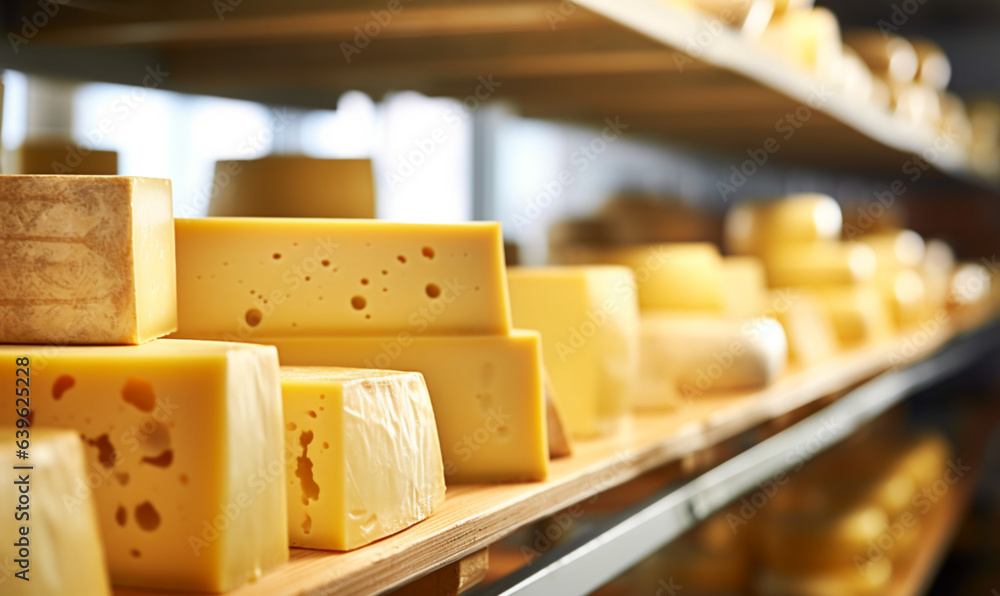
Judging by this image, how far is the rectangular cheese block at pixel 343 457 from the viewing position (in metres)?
0.73

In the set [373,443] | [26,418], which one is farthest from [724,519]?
[26,418]

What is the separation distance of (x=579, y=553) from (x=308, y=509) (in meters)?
0.39

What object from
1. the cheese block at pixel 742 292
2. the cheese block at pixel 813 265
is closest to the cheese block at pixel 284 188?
the cheese block at pixel 742 292

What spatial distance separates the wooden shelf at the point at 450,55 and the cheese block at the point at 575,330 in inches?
10.5

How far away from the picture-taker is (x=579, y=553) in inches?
41.4

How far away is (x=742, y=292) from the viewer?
2070 mm

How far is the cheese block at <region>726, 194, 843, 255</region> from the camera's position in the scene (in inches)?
102

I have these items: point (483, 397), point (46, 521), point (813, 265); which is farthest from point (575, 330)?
point (813, 265)

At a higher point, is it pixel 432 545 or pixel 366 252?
pixel 366 252

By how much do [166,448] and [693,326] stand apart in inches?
45.4

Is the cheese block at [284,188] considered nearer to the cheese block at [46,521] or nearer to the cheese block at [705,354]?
the cheese block at [46,521]

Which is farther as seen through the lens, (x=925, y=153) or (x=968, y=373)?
(x=968, y=373)

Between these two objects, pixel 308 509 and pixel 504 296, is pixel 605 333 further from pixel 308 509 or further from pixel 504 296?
pixel 308 509

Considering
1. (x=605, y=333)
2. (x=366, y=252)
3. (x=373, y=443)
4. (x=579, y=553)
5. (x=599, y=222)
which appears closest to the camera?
(x=373, y=443)
